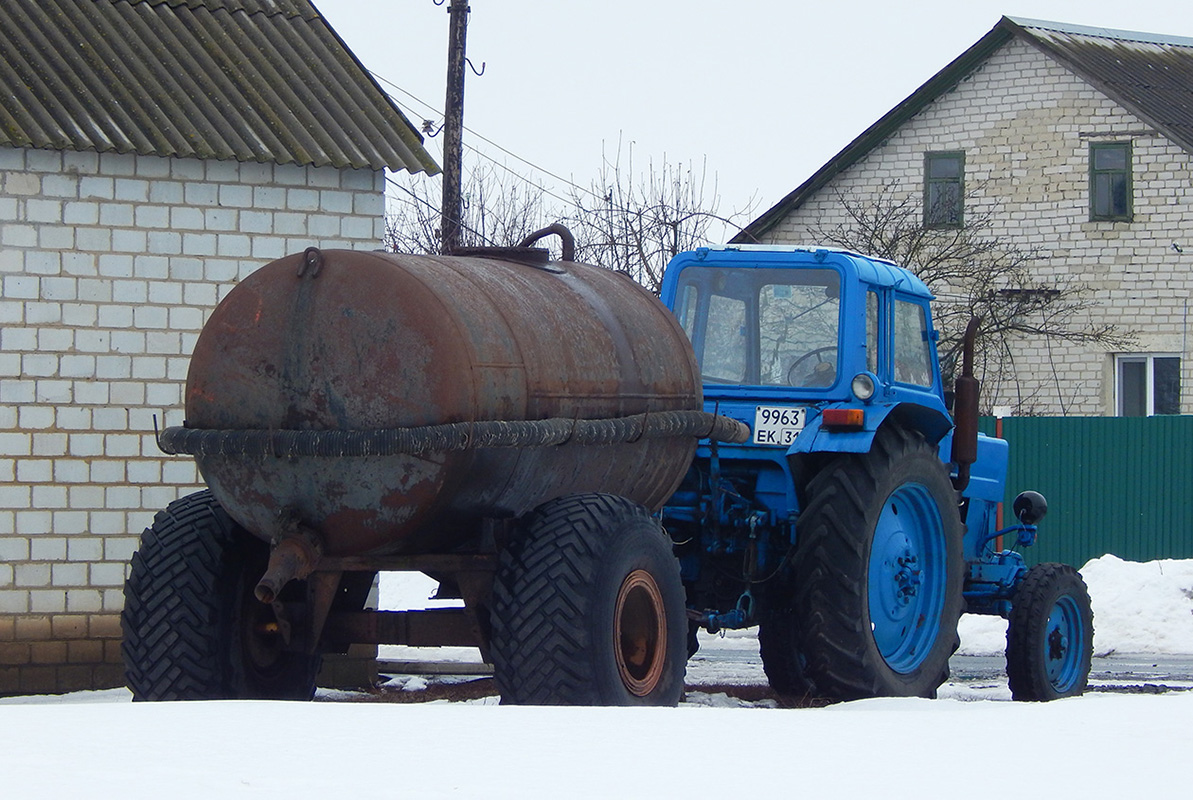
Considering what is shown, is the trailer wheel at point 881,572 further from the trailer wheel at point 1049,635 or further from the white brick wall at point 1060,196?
the white brick wall at point 1060,196

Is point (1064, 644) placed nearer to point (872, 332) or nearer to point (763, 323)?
point (872, 332)

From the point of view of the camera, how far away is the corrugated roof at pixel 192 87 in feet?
38.0

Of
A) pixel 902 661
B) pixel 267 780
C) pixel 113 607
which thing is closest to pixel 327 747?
pixel 267 780

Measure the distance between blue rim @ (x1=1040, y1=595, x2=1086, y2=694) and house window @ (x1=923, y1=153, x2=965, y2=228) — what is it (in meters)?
16.4

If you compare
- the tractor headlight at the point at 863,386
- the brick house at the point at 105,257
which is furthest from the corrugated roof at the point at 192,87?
the tractor headlight at the point at 863,386

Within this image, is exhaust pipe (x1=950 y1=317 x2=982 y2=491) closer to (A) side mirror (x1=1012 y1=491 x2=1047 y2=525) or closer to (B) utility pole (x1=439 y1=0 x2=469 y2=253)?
(A) side mirror (x1=1012 y1=491 x2=1047 y2=525)

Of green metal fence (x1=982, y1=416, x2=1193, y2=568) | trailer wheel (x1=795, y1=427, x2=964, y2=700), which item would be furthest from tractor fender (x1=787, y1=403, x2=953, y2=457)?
green metal fence (x1=982, y1=416, x2=1193, y2=568)

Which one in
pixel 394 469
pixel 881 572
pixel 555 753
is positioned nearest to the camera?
pixel 555 753

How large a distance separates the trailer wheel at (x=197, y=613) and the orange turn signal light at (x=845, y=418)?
3030mm

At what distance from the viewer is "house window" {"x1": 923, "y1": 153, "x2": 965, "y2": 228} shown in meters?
27.3

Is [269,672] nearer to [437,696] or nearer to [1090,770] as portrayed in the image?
[437,696]

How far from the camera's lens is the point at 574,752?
229 inches

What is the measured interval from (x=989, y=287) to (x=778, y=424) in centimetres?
1693

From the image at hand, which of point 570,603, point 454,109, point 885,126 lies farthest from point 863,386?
point 885,126
